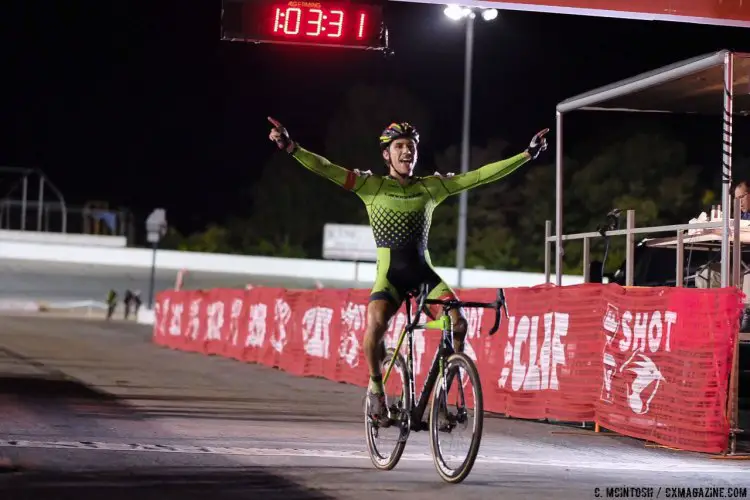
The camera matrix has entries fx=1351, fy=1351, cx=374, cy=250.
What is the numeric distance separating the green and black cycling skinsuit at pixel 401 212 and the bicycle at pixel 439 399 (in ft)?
0.42

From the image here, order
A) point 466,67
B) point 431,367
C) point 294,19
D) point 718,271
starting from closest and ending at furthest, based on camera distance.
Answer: point 431,367, point 718,271, point 294,19, point 466,67

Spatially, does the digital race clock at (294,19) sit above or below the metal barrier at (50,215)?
below

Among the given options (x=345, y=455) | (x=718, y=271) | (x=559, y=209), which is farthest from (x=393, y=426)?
(x=559, y=209)

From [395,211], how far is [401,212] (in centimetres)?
4

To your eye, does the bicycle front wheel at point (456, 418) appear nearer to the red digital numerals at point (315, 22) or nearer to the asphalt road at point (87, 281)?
the red digital numerals at point (315, 22)

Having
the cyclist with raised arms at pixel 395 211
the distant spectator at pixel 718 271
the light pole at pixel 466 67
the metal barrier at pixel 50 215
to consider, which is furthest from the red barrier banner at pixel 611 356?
the metal barrier at pixel 50 215

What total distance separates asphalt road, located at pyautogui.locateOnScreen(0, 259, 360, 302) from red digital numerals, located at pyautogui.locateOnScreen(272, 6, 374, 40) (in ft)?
212

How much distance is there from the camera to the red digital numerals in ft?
51.0

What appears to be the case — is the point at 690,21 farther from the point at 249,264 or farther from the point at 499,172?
the point at 249,264

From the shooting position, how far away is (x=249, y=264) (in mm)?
84125

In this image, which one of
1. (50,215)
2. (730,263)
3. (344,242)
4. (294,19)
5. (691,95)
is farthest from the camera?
(50,215)

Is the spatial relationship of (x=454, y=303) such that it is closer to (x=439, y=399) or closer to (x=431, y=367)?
(x=431, y=367)

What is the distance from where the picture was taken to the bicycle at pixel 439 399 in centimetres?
790
